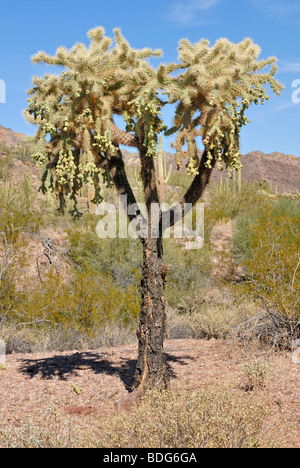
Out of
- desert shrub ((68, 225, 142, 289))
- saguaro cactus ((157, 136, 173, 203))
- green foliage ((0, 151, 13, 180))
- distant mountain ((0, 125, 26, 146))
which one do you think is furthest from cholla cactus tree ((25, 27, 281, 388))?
distant mountain ((0, 125, 26, 146))

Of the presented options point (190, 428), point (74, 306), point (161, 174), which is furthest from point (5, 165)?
point (190, 428)

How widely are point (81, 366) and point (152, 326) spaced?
197cm

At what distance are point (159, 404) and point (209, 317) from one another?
15.2 feet

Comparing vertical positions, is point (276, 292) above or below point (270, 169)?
below

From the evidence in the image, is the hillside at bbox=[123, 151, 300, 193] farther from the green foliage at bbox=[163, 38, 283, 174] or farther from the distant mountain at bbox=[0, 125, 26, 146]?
the green foliage at bbox=[163, 38, 283, 174]

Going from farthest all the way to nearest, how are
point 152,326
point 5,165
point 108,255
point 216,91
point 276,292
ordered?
point 5,165 < point 108,255 < point 276,292 < point 152,326 < point 216,91

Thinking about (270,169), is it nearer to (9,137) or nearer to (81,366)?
(9,137)

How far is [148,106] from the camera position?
4559 millimetres

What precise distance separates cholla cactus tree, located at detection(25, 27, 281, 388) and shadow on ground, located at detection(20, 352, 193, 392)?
1.19m

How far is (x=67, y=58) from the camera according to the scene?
480 centimetres

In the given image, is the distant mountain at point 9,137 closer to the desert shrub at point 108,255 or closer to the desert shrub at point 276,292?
the desert shrub at point 108,255

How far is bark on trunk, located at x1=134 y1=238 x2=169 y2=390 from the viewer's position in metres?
5.17
